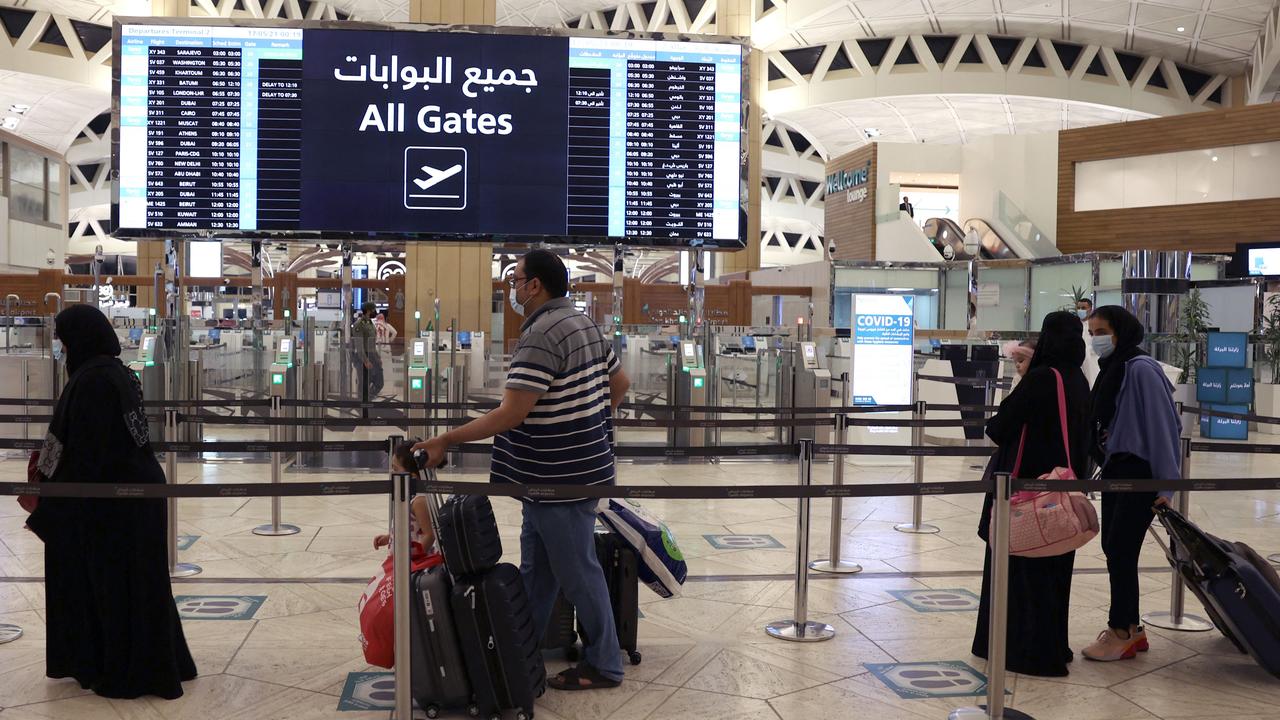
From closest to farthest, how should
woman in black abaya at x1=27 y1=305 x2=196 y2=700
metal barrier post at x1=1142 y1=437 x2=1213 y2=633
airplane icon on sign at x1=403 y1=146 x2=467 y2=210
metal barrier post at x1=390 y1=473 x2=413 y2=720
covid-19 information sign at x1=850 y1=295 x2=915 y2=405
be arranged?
metal barrier post at x1=390 y1=473 x2=413 y2=720 → woman in black abaya at x1=27 y1=305 x2=196 y2=700 → metal barrier post at x1=1142 y1=437 x2=1213 y2=633 → airplane icon on sign at x1=403 y1=146 x2=467 y2=210 → covid-19 information sign at x1=850 y1=295 x2=915 y2=405

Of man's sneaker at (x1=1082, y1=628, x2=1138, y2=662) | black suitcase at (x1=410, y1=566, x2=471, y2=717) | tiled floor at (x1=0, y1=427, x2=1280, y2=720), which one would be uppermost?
black suitcase at (x1=410, y1=566, x2=471, y2=717)

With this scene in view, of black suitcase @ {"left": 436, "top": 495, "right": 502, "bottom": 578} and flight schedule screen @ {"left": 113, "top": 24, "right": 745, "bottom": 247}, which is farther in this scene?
flight schedule screen @ {"left": 113, "top": 24, "right": 745, "bottom": 247}

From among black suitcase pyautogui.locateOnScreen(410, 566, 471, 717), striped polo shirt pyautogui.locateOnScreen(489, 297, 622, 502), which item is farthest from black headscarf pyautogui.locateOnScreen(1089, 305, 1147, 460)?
black suitcase pyautogui.locateOnScreen(410, 566, 471, 717)

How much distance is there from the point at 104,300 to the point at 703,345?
472 inches

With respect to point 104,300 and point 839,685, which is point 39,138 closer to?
point 104,300

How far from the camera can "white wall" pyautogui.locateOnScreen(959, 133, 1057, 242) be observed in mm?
22391

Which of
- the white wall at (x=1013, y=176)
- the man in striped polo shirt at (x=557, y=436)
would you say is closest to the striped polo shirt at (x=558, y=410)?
the man in striped polo shirt at (x=557, y=436)

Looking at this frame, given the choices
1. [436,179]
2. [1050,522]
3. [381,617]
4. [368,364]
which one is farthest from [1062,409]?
[368,364]

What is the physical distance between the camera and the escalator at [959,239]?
22.8 meters

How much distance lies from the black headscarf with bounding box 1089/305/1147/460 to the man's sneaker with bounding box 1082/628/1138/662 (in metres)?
0.81

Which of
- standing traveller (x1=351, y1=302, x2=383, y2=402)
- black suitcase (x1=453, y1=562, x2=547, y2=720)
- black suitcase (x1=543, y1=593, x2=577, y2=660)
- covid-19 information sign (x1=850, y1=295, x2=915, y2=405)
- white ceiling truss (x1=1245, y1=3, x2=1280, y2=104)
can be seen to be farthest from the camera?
white ceiling truss (x1=1245, y1=3, x2=1280, y2=104)

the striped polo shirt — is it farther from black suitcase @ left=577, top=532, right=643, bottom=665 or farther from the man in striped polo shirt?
black suitcase @ left=577, top=532, right=643, bottom=665

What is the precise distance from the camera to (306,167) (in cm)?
834

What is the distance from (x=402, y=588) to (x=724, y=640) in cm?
168
